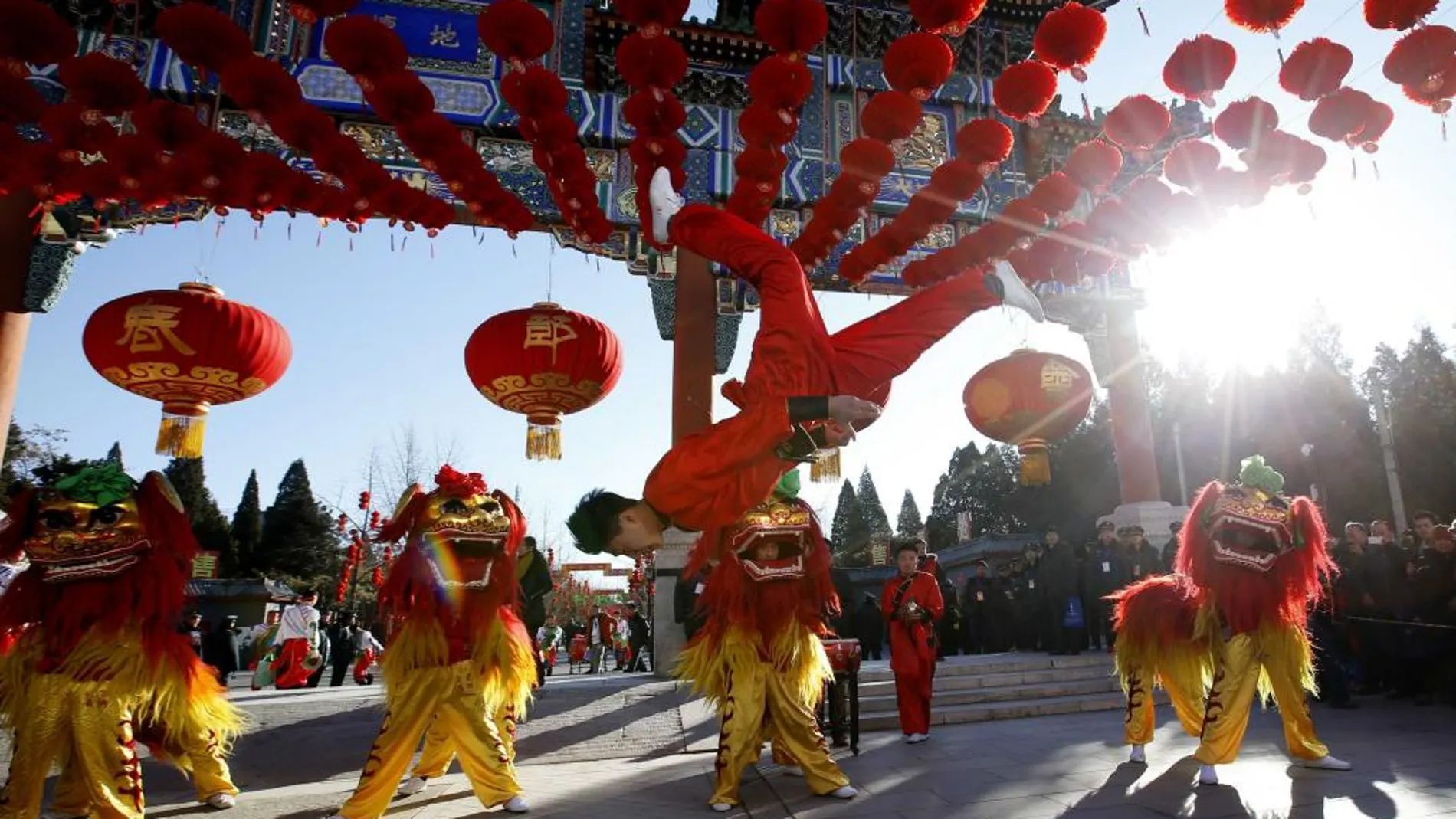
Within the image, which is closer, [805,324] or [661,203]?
[805,324]

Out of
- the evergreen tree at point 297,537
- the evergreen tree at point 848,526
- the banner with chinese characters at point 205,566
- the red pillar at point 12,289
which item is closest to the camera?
the red pillar at point 12,289

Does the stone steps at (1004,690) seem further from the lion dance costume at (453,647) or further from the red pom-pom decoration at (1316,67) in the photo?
the red pom-pom decoration at (1316,67)

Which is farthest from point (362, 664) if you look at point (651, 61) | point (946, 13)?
point (946, 13)

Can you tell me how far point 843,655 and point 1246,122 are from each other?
3.91 meters

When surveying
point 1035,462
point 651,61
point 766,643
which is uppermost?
point 651,61

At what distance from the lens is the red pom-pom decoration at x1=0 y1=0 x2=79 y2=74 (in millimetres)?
4074

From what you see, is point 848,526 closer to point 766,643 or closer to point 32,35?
point 766,643

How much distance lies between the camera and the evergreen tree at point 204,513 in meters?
28.1

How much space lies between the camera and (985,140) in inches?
199

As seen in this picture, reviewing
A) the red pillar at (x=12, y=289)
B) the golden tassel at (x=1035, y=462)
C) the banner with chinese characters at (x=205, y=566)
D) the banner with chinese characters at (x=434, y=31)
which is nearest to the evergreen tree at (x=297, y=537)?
the banner with chinese characters at (x=205, y=566)

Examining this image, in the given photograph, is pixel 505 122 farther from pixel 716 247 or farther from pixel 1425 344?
pixel 1425 344

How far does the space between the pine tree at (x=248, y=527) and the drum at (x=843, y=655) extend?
100ft

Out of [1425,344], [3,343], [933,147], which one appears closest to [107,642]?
[3,343]

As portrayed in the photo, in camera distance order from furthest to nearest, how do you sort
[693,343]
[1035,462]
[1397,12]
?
Result: [693,343] < [1035,462] < [1397,12]
